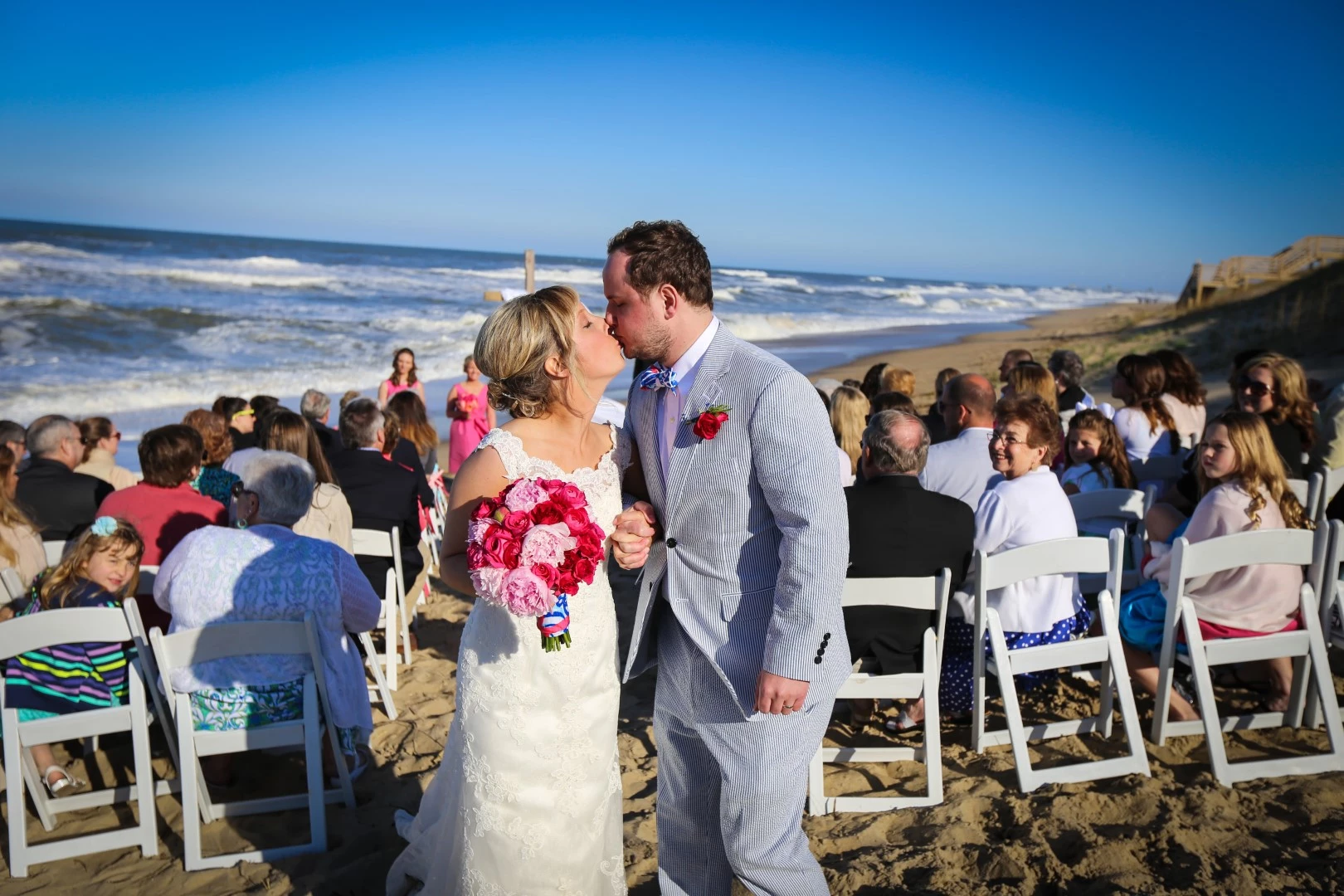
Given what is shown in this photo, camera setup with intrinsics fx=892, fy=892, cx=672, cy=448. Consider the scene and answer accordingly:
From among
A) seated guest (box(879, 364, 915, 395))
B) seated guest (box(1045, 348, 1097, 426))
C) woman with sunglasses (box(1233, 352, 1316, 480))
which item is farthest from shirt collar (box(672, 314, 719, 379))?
seated guest (box(1045, 348, 1097, 426))

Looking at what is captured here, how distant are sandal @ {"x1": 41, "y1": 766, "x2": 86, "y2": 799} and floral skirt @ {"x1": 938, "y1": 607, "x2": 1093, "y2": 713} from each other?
3989 mm

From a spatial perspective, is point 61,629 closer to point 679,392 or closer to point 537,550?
point 537,550

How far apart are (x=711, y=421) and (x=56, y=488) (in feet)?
15.5

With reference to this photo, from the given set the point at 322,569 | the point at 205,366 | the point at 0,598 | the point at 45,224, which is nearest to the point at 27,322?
the point at 205,366

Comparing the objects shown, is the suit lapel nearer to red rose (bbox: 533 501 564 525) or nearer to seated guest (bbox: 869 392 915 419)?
red rose (bbox: 533 501 564 525)

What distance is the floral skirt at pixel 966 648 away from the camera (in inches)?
162

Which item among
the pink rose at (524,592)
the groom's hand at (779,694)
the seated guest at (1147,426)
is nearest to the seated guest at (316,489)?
the pink rose at (524,592)

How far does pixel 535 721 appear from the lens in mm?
2752

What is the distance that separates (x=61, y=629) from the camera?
3.42 m

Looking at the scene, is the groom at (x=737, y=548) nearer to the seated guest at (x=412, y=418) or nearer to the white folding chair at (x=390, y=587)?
the white folding chair at (x=390, y=587)

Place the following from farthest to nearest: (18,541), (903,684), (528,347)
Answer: (18,541), (903,684), (528,347)

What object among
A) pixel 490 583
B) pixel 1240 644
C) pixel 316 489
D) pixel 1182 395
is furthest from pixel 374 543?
pixel 1182 395

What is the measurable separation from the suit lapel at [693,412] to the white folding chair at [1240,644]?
238cm

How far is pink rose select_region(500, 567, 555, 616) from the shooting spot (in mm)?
2367
